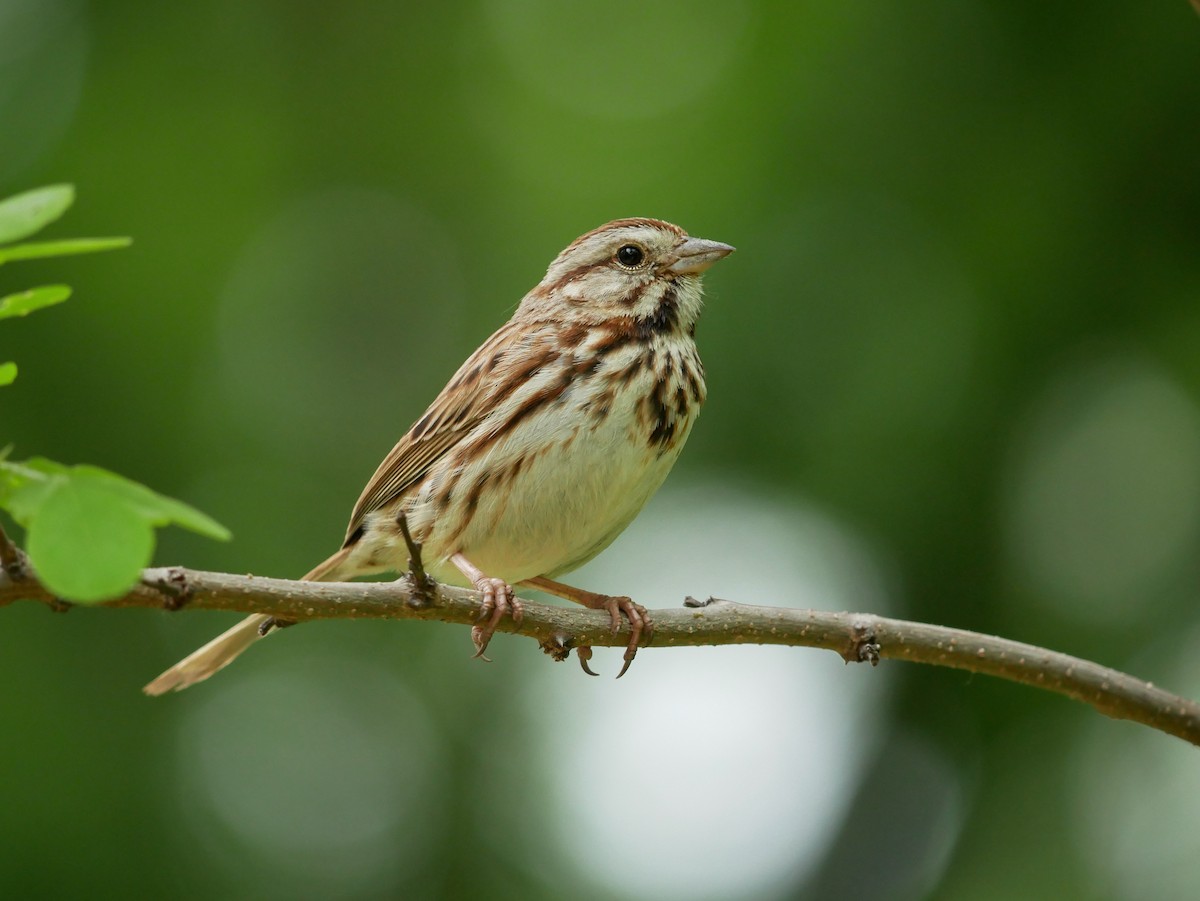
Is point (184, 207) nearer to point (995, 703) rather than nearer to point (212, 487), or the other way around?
point (212, 487)

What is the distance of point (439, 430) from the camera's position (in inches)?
235

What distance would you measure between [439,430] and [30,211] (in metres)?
3.69

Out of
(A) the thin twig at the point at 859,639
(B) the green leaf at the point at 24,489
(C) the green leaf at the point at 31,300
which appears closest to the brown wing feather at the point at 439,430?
(A) the thin twig at the point at 859,639

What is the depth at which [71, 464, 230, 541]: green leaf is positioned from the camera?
2234 mm

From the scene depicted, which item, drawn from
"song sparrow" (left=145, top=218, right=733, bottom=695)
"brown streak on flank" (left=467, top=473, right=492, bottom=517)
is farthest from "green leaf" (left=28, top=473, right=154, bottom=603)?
"brown streak on flank" (left=467, top=473, right=492, bottom=517)

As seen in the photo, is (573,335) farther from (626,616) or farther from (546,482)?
(626,616)

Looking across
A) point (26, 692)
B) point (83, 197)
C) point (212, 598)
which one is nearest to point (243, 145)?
point (83, 197)

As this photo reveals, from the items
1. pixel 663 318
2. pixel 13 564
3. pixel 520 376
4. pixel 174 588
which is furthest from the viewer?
pixel 663 318

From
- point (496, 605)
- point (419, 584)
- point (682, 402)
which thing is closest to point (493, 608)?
point (496, 605)

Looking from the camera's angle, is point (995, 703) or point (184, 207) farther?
point (184, 207)

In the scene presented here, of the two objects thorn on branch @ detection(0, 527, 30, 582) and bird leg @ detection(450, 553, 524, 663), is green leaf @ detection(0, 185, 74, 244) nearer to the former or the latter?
thorn on branch @ detection(0, 527, 30, 582)

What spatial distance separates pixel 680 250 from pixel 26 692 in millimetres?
5523

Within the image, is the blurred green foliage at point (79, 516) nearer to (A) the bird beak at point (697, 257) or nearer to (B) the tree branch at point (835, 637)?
(B) the tree branch at point (835, 637)

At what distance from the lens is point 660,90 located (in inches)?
441
